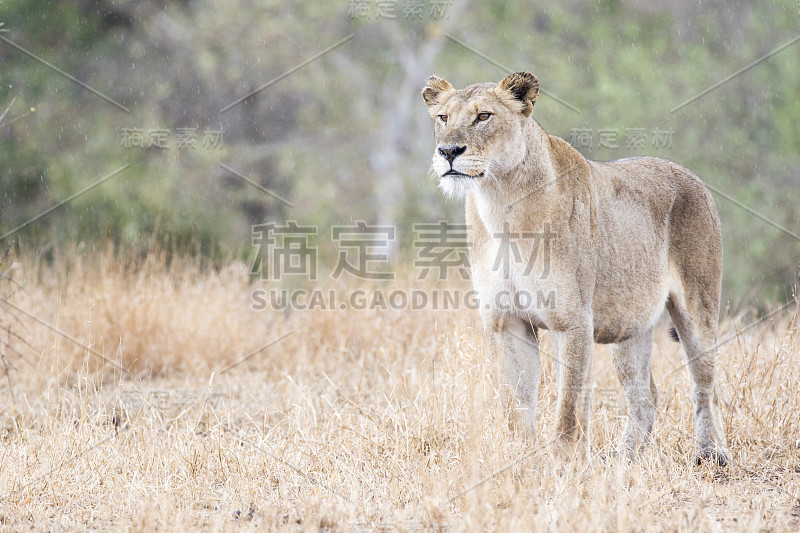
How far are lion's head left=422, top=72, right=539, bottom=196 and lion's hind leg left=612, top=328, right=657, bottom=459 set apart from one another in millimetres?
1607

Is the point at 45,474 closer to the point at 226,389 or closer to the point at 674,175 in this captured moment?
the point at 226,389

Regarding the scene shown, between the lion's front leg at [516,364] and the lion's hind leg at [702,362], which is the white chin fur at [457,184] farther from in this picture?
the lion's hind leg at [702,362]

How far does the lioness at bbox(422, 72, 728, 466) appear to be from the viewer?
483cm

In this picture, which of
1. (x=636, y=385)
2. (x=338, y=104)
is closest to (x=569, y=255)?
(x=636, y=385)

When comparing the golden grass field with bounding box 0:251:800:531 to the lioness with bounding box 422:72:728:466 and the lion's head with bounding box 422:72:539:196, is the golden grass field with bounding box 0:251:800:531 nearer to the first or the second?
the lioness with bounding box 422:72:728:466

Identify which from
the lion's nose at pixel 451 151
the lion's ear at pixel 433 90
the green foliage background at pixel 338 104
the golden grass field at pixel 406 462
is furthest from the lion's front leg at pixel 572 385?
A: the green foliage background at pixel 338 104

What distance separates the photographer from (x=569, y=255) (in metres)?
4.87

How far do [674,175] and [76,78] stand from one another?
36.0ft

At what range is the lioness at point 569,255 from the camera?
4832 mm

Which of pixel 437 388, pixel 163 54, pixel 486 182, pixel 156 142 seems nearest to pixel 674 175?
pixel 486 182

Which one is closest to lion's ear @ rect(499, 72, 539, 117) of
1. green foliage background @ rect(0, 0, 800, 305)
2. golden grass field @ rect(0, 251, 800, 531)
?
golden grass field @ rect(0, 251, 800, 531)

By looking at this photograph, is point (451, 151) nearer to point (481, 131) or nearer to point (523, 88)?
point (481, 131)

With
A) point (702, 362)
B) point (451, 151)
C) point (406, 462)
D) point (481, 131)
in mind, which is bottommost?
point (406, 462)

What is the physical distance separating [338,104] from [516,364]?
39.7 ft
